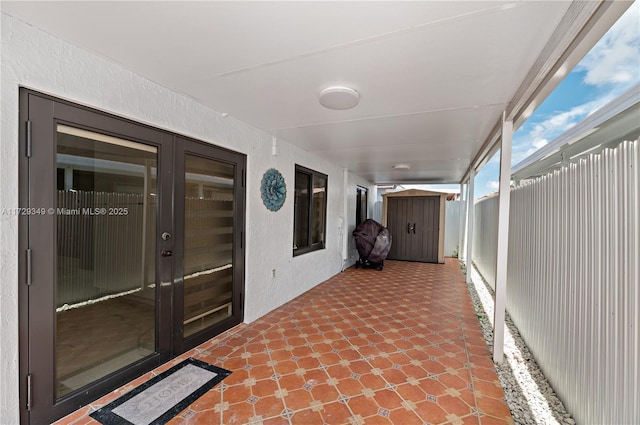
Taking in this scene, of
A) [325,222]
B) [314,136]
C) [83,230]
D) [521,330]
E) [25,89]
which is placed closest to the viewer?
[25,89]

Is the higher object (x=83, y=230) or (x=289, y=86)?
(x=289, y=86)

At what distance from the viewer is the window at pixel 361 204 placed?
25.0 ft

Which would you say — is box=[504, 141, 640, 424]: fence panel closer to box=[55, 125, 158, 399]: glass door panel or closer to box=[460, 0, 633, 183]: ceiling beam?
box=[460, 0, 633, 183]: ceiling beam

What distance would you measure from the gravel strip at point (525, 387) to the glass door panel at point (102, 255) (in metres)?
2.91

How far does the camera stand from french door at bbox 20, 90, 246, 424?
160cm

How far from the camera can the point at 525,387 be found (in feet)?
7.00

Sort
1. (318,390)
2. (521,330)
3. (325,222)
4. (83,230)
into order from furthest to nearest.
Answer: (325,222) < (521,330) < (318,390) < (83,230)

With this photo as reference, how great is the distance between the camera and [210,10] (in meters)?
1.36

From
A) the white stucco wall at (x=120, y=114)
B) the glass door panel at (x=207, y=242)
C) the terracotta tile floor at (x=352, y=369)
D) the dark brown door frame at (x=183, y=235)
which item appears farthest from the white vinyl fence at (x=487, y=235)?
the glass door panel at (x=207, y=242)

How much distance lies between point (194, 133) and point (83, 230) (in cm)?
120

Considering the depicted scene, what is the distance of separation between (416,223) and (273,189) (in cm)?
565

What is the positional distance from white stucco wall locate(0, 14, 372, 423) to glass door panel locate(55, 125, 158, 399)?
0.74 ft

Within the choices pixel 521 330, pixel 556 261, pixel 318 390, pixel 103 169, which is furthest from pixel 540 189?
pixel 103 169

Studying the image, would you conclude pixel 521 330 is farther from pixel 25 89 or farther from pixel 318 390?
pixel 25 89
